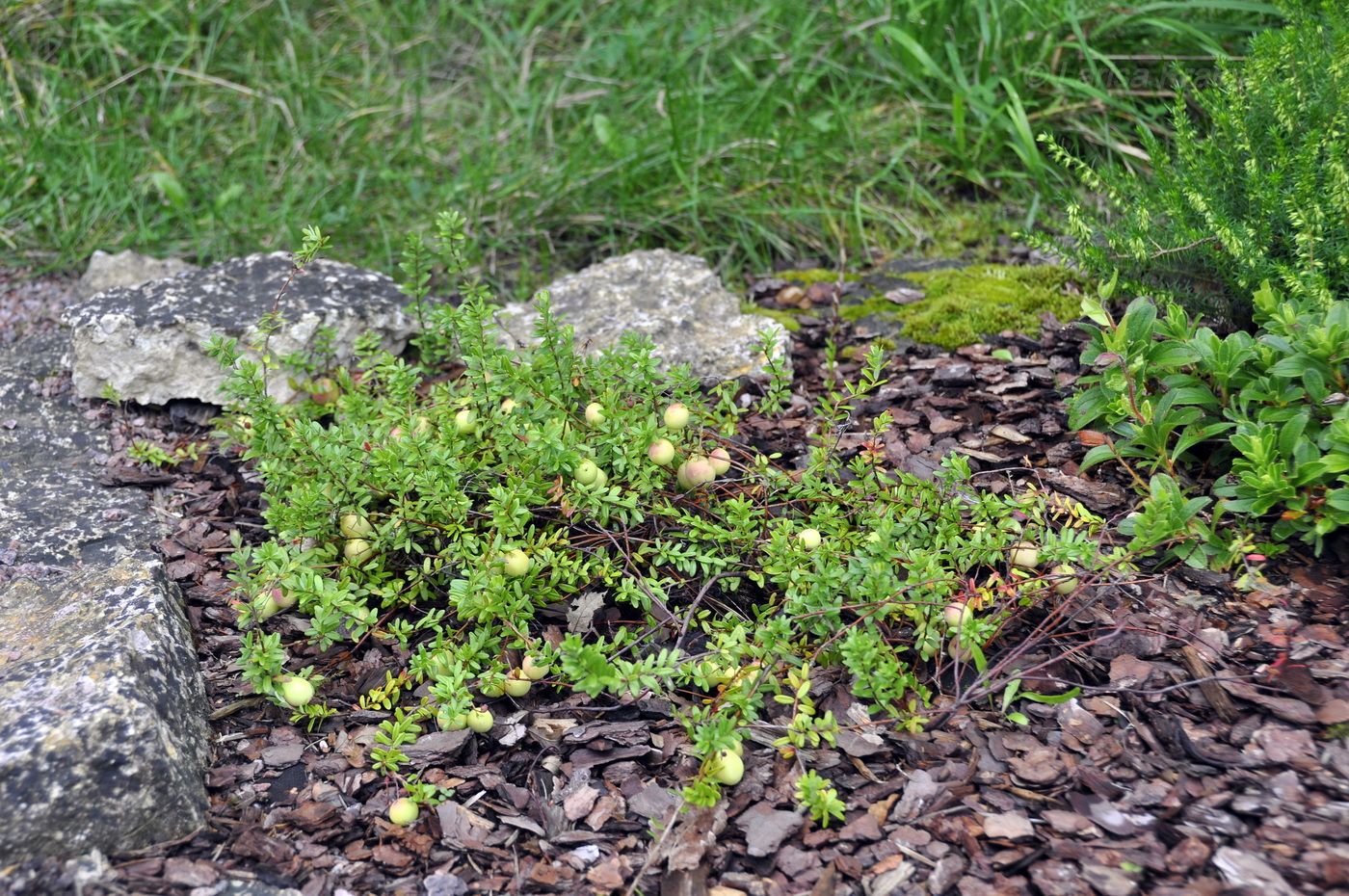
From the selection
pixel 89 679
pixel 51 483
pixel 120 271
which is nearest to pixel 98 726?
pixel 89 679

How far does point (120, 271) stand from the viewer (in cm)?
410

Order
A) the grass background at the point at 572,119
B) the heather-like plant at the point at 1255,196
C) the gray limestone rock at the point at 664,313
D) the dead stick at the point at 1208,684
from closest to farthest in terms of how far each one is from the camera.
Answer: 1. the dead stick at the point at 1208,684
2. the heather-like plant at the point at 1255,196
3. the gray limestone rock at the point at 664,313
4. the grass background at the point at 572,119

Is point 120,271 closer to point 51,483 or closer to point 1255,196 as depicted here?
point 51,483

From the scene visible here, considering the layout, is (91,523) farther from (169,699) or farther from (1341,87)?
(1341,87)

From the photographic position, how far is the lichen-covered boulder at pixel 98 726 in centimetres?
196

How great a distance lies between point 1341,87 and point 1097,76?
1.46 meters

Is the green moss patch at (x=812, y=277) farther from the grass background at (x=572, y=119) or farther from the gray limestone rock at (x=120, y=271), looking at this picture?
the gray limestone rock at (x=120, y=271)

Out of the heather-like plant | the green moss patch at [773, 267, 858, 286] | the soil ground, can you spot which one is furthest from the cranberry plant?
the green moss patch at [773, 267, 858, 286]

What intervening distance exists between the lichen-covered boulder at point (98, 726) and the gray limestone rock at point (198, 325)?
115cm

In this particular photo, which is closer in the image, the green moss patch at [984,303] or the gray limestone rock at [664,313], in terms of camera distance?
the gray limestone rock at [664,313]

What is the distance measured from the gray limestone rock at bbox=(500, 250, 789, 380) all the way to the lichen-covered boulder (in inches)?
57.4

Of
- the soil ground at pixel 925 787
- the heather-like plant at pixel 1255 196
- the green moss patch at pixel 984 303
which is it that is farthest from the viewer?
the green moss patch at pixel 984 303

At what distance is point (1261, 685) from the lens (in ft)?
7.31

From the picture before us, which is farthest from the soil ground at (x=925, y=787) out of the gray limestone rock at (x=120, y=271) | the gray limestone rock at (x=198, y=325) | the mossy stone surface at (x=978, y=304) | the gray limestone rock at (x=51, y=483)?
the gray limestone rock at (x=120, y=271)
